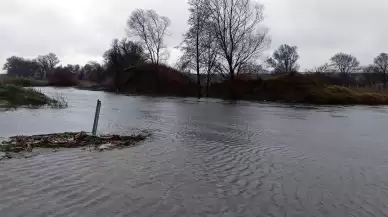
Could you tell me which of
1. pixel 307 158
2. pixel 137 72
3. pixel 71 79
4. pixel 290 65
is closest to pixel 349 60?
pixel 290 65

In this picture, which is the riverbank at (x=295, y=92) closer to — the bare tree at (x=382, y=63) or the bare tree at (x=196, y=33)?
the bare tree at (x=196, y=33)

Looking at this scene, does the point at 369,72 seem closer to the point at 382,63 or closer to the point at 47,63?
the point at 382,63

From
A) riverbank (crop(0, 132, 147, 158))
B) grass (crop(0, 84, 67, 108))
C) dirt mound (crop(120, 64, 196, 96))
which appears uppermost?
dirt mound (crop(120, 64, 196, 96))

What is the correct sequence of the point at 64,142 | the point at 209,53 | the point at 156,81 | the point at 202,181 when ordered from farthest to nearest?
the point at 156,81, the point at 209,53, the point at 64,142, the point at 202,181

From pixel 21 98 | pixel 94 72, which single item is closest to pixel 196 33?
pixel 21 98

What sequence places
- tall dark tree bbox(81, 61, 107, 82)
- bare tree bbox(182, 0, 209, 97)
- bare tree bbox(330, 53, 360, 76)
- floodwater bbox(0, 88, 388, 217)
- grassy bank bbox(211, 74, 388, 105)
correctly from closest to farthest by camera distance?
floodwater bbox(0, 88, 388, 217) → grassy bank bbox(211, 74, 388, 105) → bare tree bbox(182, 0, 209, 97) → tall dark tree bbox(81, 61, 107, 82) → bare tree bbox(330, 53, 360, 76)

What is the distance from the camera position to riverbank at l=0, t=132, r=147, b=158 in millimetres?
9194

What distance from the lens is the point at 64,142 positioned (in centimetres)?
1024

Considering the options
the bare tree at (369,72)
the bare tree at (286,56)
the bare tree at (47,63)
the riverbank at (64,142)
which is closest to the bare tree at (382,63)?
the bare tree at (369,72)

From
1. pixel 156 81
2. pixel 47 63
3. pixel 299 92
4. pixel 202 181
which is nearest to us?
pixel 202 181

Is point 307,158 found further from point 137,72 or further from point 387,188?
point 137,72

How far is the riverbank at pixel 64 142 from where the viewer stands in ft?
30.2

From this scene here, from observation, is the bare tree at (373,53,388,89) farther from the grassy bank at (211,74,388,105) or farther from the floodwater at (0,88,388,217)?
the floodwater at (0,88,388,217)

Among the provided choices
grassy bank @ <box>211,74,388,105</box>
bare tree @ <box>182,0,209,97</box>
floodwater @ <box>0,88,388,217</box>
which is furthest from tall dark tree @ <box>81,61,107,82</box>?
floodwater @ <box>0,88,388,217</box>
